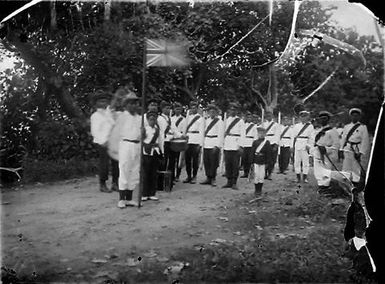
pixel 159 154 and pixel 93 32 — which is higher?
pixel 93 32

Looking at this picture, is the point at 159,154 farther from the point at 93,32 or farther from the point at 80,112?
the point at 93,32

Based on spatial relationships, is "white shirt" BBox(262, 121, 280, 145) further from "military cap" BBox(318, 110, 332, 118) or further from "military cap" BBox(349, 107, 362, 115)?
"military cap" BBox(349, 107, 362, 115)

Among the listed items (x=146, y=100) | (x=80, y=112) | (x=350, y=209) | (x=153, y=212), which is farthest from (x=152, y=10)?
(x=350, y=209)

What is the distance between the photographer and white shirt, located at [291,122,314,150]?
9.99 feet

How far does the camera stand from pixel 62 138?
116 inches

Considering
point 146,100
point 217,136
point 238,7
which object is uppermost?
point 238,7

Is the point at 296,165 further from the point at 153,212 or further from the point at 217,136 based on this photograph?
the point at 153,212

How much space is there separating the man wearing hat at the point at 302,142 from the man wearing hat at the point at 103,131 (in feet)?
4.01

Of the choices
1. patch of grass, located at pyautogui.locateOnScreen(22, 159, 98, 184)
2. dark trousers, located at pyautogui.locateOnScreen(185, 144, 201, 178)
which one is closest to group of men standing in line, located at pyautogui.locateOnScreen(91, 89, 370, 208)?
dark trousers, located at pyautogui.locateOnScreen(185, 144, 201, 178)

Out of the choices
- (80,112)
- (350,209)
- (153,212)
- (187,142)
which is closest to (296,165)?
(350,209)

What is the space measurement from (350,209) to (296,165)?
1.49ft

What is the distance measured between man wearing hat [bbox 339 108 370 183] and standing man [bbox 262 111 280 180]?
0.45 meters

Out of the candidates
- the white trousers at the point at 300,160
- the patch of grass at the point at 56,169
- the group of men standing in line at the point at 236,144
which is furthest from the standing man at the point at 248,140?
the patch of grass at the point at 56,169

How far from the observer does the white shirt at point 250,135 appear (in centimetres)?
304
